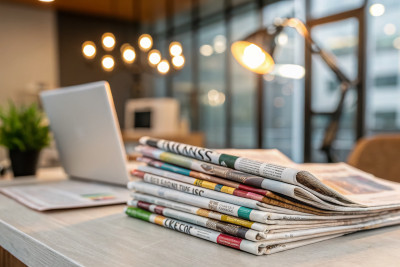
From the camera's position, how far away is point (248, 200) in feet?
1.77

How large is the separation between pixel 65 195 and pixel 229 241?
0.58 meters

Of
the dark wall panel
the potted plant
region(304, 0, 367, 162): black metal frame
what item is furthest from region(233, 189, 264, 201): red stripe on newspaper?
the dark wall panel

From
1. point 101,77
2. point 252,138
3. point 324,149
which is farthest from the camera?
point 101,77

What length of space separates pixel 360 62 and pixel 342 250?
4.08m

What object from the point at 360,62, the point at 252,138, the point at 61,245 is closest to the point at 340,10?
the point at 360,62

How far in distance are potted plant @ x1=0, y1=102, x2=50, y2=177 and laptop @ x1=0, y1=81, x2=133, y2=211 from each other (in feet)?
0.35

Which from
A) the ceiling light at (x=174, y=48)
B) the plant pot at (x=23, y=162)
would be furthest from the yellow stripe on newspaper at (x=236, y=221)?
the ceiling light at (x=174, y=48)

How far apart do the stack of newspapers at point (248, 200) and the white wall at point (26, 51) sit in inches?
264

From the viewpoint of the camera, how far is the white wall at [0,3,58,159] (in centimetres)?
670

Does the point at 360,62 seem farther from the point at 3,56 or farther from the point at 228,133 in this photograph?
the point at 3,56

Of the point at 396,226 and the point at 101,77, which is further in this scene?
the point at 101,77

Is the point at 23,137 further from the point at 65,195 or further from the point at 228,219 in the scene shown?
the point at 228,219

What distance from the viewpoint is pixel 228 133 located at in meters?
6.30

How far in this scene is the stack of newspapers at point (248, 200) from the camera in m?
0.53
